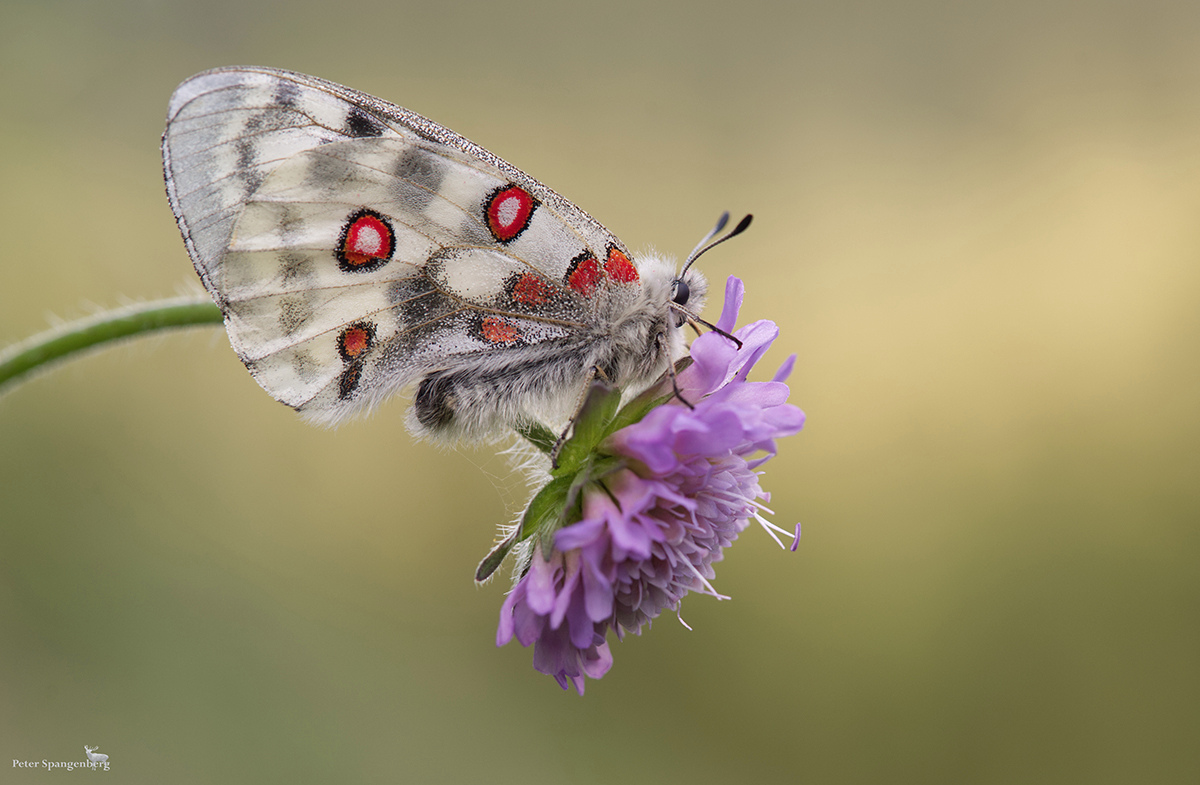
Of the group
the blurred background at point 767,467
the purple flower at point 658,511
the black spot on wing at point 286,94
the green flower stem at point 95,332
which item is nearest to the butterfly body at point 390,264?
the black spot on wing at point 286,94

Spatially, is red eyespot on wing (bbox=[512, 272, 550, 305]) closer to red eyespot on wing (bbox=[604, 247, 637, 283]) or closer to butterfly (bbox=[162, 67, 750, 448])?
butterfly (bbox=[162, 67, 750, 448])

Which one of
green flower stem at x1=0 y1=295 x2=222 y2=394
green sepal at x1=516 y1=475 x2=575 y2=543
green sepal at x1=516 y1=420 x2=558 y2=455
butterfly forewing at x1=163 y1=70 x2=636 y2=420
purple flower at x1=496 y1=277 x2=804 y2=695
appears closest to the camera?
purple flower at x1=496 y1=277 x2=804 y2=695

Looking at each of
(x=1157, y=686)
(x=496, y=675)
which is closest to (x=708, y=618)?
(x=496, y=675)

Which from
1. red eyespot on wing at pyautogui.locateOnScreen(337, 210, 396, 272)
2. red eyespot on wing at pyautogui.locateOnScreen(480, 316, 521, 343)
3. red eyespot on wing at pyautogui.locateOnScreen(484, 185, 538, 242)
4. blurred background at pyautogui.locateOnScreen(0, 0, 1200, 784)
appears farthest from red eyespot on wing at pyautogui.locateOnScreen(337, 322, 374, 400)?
blurred background at pyautogui.locateOnScreen(0, 0, 1200, 784)

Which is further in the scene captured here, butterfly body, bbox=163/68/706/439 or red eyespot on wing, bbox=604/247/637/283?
red eyespot on wing, bbox=604/247/637/283

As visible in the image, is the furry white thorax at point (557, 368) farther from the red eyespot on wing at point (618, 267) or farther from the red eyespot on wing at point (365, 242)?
the red eyespot on wing at point (365, 242)

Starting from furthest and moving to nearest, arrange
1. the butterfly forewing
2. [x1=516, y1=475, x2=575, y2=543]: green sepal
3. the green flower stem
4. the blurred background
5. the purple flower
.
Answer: the blurred background → the green flower stem → [x1=516, y1=475, x2=575, y2=543]: green sepal → the butterfly forewing → the purple flower

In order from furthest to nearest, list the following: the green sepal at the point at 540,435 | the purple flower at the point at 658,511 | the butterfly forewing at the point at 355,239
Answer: the green sepal at the point at 540,435
the butterfly forewing at the point at 355,239
the purple flower at the point at 658,511
